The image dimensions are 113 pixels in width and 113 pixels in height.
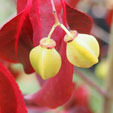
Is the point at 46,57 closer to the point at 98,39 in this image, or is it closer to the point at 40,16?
the point at 40,16

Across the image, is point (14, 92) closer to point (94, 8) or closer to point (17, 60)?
point (17, 60)

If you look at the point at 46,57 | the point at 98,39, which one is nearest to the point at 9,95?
the point at 46,57

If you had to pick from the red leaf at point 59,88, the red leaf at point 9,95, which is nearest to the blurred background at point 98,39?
the red leaf at point 59,88

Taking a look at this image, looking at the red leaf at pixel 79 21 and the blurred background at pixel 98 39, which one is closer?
the red leaf at pixel 79 21

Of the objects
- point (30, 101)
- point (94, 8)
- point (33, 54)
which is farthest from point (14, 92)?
point (94, 8)

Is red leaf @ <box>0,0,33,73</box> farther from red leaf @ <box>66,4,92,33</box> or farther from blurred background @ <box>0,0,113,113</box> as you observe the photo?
blurred background @ <box>0,0,113,113</box>

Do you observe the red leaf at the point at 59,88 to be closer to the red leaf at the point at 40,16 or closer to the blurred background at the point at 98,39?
the red leaf at the point at 40,16
